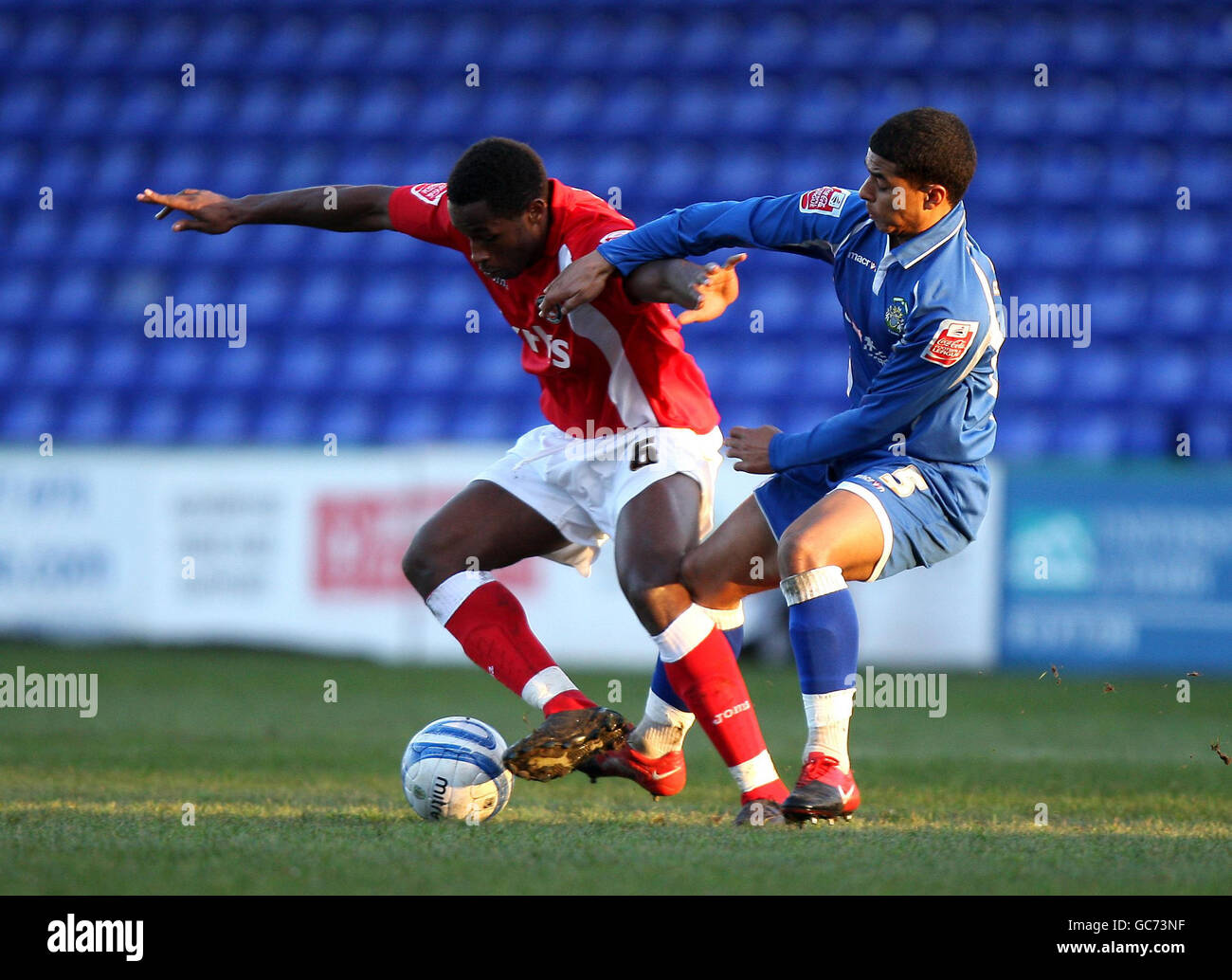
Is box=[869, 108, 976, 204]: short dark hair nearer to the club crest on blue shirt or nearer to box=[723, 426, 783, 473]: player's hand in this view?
the club crest on blue shirt

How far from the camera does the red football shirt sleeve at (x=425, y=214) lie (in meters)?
4.66

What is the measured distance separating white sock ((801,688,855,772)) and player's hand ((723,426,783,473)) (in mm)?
632

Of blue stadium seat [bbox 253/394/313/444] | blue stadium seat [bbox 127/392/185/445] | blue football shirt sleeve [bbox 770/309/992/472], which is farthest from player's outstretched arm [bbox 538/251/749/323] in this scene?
blue stadium seat [bbox 127/392/185/445]

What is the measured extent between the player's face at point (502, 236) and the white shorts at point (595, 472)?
564mm

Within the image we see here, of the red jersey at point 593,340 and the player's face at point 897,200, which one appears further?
the red jersey at point 593,340

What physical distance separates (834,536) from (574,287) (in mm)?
982

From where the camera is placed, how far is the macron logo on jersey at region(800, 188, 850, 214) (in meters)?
4.16

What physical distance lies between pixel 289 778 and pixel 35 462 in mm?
5187

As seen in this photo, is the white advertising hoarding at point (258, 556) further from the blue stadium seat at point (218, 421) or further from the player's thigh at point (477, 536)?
the player's thigh at point (477, 536)

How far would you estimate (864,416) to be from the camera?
3922mm

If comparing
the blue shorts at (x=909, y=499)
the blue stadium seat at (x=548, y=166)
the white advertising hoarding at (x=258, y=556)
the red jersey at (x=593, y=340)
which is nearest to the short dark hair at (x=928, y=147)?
the blue shorts at (x=909, y=499)

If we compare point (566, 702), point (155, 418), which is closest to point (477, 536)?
point (566, 702)
